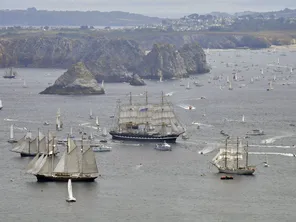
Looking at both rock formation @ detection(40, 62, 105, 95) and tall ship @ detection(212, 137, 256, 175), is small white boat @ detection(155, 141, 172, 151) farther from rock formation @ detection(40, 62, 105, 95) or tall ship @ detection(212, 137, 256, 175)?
rock formation @ detection(40, 62, 105, 95)

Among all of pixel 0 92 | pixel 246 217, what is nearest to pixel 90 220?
pixel 246 217

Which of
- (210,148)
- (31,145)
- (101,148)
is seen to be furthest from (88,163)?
(210,148)

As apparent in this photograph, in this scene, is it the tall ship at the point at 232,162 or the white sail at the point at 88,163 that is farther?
the tall ship at the point at 232,162

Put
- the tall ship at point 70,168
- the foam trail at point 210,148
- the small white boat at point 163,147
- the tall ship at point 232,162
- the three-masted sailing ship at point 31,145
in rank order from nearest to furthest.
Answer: the tall ship at point 70,168 < the tall ship at point 232,162 < the three-masted sailing ship at point 31,145 < the foam trail at point 210,148 < the small white boat at point 163,147

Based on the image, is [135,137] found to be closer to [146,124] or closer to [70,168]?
[146,124]

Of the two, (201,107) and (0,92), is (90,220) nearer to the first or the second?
(201,107)

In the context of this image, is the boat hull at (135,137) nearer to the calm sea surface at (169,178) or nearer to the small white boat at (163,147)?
the calm sea surface at (169,178)

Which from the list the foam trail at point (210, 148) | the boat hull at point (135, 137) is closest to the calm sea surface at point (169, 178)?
the foam trail at point (210, 148)
